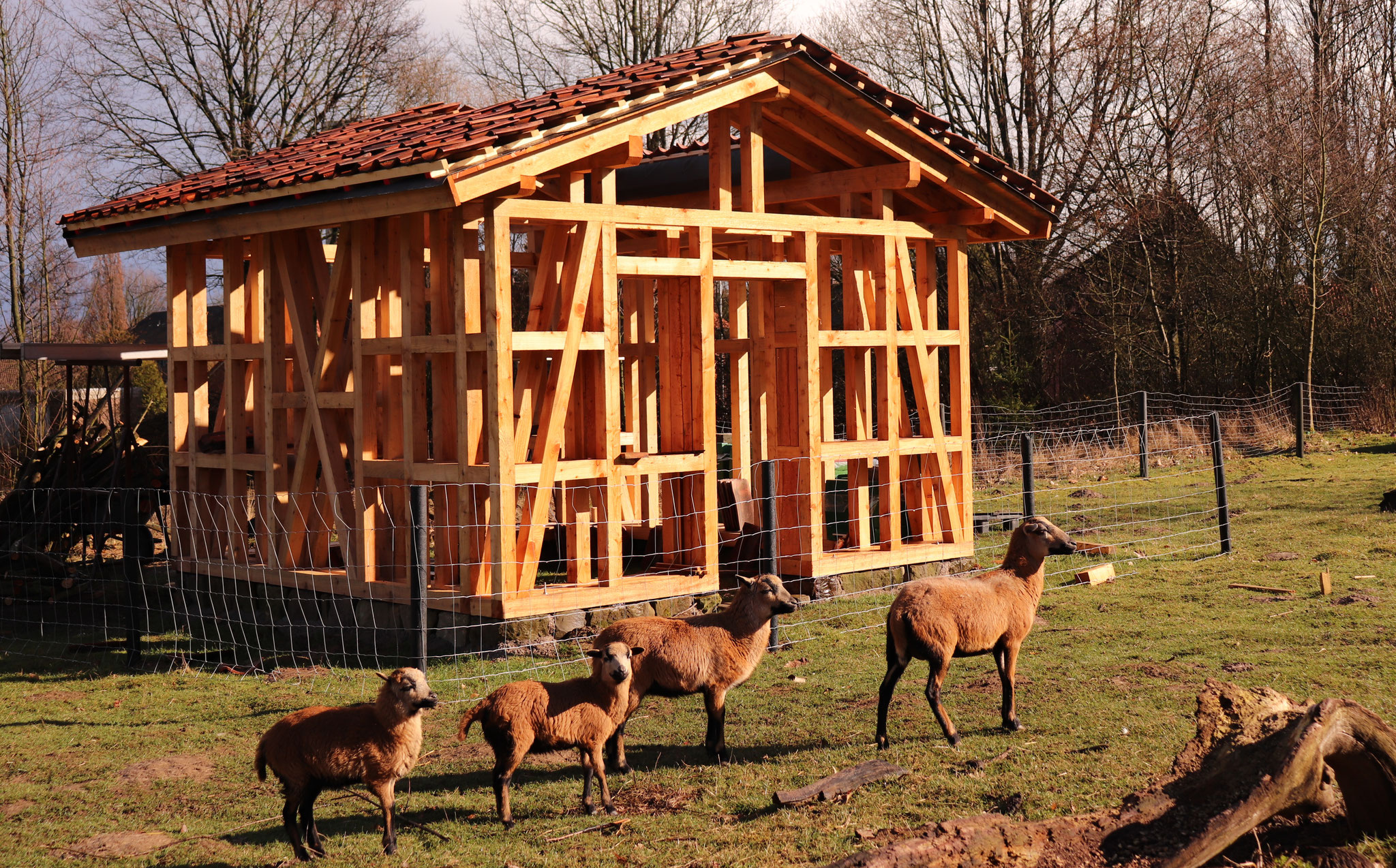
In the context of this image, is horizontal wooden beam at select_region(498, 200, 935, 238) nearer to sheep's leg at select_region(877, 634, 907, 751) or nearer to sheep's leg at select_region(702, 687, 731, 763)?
sheep's leg at select_region(702, 687, 731, 763)

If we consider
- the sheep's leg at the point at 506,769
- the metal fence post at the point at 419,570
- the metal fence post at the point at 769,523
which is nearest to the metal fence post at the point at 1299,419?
the metal fence post at the point at 769,523

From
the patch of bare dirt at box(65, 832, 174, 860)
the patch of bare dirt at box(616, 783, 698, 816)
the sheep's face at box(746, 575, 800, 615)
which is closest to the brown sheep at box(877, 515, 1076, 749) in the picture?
the sheep's face at box(746, 575, 800, 615)

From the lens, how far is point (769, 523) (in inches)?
426

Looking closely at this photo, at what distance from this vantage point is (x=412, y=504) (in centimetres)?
909

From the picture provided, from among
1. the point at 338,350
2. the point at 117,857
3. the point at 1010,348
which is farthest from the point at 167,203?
the point at 1010,348

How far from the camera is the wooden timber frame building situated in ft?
33.9

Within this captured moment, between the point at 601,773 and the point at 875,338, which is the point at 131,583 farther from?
the point at 875,338

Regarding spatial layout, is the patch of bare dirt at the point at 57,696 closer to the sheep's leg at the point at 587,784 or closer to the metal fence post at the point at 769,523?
the sheep's leg at the point at 587,784

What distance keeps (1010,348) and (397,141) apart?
71.9 ft

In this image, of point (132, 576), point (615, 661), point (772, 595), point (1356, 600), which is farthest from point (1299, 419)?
point (132, 576)

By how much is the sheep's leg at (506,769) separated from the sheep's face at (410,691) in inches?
23.5

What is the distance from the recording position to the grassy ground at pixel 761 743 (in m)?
6.30

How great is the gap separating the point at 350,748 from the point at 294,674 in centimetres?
491

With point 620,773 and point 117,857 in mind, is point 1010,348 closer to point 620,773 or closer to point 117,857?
point 620,773
